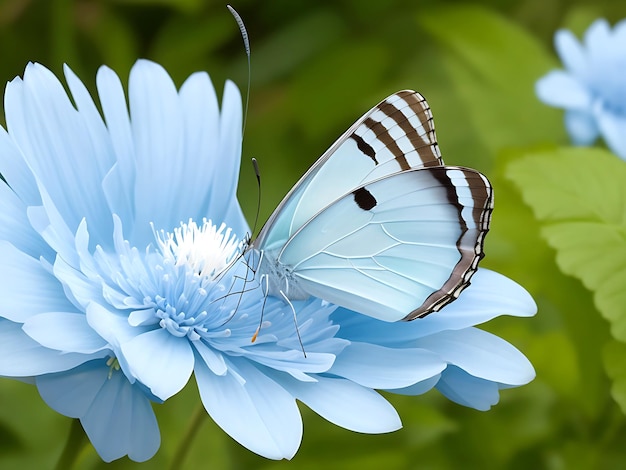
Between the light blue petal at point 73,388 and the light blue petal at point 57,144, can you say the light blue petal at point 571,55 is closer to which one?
the light blue petal at point 57,144

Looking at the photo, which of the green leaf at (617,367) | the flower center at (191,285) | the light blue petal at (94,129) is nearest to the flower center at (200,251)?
the flower center at (191,285)

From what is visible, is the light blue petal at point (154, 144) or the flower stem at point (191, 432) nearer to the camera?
the flower stem at point (191, 432)

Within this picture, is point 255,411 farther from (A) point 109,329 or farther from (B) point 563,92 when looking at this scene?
(B) point 563,92

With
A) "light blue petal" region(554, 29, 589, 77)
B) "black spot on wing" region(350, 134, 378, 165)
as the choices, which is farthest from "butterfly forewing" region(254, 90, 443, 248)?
"light blue petal" region(554, 29, 589, 77)

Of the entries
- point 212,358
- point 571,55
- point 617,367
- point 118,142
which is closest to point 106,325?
point 212,358

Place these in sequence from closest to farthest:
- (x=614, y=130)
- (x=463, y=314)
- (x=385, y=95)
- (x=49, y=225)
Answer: (x=49, y=225) → (x=463, y=314) → (x=614, y=130) → (x=385, y=95)

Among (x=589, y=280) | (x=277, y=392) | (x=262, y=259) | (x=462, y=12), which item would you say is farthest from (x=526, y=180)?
(x=462, y=12)
